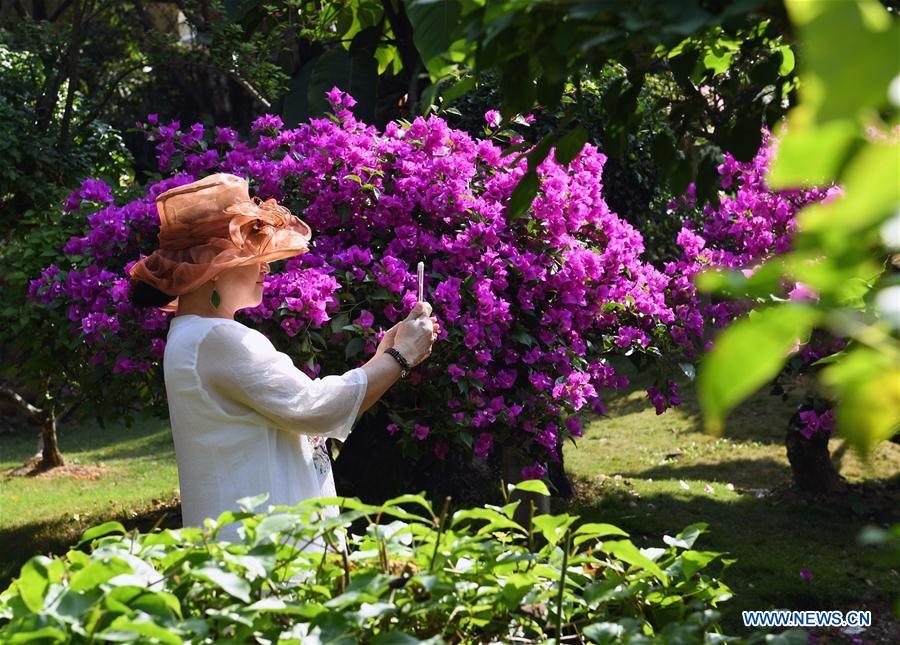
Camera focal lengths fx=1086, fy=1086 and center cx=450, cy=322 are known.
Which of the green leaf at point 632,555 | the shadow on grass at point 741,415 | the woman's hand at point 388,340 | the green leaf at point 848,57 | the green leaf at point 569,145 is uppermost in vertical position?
the green leaf at point 569,145

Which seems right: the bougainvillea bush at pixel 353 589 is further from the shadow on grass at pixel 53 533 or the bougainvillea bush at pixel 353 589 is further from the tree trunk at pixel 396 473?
the shadow on grass at pixel 53 533

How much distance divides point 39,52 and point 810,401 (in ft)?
22.7

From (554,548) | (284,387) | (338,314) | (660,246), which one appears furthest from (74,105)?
(554,548)

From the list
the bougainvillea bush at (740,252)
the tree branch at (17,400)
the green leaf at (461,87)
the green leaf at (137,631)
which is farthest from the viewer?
the tree branch at (17,400)

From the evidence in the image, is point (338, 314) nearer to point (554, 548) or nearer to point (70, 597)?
point (554, 548)

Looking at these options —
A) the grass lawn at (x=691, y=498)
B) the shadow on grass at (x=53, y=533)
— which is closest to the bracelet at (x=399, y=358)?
the grass lawn at (x=691, y=498)

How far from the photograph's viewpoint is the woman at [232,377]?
262 cm

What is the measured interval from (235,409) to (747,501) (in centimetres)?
600

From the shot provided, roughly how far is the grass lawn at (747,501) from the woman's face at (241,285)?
2404 mm

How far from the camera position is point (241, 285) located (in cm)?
282

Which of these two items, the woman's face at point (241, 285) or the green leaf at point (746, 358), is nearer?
the green leaf at point (746, 358)

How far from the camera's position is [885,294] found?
2.30 feet

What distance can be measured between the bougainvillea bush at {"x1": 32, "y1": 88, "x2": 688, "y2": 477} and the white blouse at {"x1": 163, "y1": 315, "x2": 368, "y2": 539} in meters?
1.19

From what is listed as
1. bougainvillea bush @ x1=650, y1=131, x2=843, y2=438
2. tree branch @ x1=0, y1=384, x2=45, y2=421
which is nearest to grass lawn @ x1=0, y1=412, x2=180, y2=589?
tree branch @ x1=0, y1=384, x2=45, y2=421
